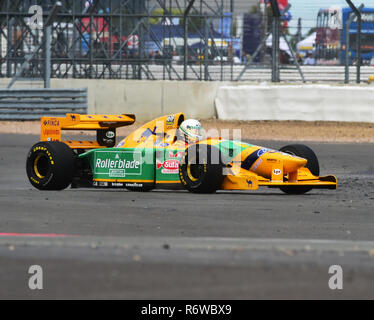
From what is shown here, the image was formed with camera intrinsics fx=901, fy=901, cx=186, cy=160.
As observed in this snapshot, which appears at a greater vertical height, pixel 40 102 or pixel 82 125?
pixel 40 102

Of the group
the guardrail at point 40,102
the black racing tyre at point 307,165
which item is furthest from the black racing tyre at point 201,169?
the guardrail at point 40,102

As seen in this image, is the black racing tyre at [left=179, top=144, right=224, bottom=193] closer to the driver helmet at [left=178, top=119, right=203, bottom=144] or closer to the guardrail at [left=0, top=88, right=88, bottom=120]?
the driver helmet at [left=178, top=119, right=203, bottom=144]

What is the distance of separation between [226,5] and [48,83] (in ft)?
18.1

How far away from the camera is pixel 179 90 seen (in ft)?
70.3

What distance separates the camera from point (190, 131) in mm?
10133

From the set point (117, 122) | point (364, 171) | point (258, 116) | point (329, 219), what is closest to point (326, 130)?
point (258, 116)

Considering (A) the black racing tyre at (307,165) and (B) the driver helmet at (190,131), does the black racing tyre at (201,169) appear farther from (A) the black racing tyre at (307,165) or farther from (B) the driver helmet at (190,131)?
(A) the black racing tyre at (307,165)

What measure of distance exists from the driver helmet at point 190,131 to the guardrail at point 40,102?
1084cm

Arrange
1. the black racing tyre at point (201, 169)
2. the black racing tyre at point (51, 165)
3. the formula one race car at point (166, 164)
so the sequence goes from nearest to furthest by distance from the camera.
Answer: the black racing tyre at point (201, 169) < the formula one race car at point (166, 164) < the black racing tyre at point (51, 165)

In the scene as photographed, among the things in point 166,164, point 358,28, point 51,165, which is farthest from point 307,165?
point 358,28

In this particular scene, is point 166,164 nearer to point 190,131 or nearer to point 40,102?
point 190,131

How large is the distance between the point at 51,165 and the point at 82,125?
0.88 metres

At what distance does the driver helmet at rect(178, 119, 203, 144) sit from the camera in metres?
10.1

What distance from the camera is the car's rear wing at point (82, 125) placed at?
35.3ft
